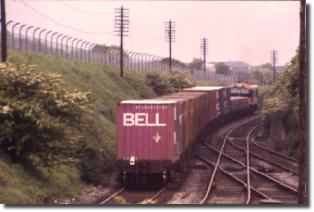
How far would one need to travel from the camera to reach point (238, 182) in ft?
85.1

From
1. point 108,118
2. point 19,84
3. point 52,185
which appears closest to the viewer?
point 19,84

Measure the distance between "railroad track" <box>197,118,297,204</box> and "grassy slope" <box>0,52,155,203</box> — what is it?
5159mm

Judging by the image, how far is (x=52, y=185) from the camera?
2303 cm

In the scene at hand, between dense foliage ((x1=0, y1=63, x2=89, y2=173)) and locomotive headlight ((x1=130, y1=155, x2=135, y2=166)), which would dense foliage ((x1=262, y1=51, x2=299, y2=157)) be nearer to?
locomotive headlight ((x1=130, y1=155, x2=135, y2=166))

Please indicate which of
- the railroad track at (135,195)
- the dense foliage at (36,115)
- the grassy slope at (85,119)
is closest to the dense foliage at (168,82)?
the grassy slope at (85,119)

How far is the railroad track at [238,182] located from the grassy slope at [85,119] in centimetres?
516

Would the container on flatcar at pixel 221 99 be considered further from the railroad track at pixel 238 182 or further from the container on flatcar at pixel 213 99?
the railroad track at pixel 238 182

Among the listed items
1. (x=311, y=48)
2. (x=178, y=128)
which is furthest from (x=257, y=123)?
(x=311, y=48)

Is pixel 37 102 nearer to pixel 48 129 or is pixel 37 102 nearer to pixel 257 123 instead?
pixel 48 129

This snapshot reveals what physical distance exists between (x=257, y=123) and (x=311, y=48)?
3895 centimetres

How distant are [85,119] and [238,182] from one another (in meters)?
7.08

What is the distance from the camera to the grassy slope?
21.2 meters

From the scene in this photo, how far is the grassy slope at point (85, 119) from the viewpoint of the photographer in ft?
69.5

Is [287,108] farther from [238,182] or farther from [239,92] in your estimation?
[239,92]
